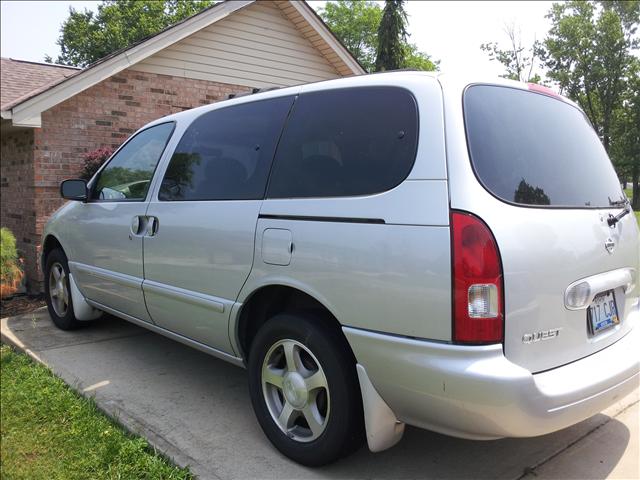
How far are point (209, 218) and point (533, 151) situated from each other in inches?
72.0

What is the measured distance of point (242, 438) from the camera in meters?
3.09

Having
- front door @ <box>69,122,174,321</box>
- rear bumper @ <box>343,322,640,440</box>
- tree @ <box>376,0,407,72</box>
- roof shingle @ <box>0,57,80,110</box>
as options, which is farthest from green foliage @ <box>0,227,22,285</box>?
tree @ <box>376,0,407,72</box>

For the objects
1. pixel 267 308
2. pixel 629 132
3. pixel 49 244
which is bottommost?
pixel 267 308

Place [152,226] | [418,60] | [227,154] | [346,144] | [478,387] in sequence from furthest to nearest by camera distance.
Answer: [418,60], [152,226], [227,154], [346,144], [478,387]

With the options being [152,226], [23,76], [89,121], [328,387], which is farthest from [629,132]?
[328,387]

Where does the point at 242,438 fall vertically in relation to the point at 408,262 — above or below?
below

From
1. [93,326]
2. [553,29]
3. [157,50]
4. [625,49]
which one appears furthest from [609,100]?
[93,326]

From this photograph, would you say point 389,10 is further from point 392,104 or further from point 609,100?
point 392,104

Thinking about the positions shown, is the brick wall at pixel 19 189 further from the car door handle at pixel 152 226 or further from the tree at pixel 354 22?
the tree at pixel 354 22

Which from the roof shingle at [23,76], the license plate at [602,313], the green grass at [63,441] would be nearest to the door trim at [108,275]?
the green grass at [63,441]

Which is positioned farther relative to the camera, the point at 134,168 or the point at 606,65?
the point at 606,65

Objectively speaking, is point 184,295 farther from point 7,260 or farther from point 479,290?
point 7,260

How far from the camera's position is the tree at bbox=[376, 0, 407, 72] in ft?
79.3

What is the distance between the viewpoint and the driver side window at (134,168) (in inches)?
156
